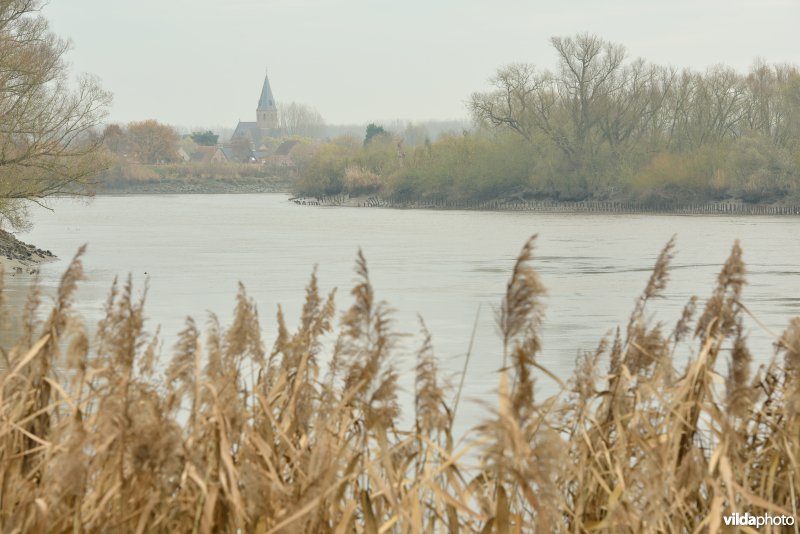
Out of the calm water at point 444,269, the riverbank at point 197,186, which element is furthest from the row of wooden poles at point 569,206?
the riverbank at point 197,186

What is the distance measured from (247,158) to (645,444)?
586 feet

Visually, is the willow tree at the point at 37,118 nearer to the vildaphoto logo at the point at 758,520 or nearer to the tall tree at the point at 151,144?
the vildaphoto logo at the point at 758,520

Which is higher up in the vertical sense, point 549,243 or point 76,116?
point 76,116

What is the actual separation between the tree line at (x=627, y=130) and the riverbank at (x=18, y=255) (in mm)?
41275

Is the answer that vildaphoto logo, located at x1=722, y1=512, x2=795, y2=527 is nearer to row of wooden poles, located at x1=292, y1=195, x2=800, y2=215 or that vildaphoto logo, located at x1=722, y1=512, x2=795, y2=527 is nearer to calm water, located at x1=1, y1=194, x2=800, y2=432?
calm water, located at x1=1, y1=194, x2=800, y2=432

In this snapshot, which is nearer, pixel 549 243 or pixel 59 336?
pixel 59 336

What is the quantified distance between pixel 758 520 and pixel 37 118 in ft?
81.5

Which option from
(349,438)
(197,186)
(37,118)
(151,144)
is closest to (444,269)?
(37,118)

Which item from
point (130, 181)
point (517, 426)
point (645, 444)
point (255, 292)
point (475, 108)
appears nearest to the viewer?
point (517, 426)

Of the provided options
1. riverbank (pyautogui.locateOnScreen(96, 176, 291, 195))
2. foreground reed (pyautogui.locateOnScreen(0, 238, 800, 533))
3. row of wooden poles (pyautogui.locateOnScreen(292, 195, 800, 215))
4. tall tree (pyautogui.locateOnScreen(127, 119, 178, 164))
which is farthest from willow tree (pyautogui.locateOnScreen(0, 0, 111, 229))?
tall tree (pyautogui.locateOnScreen(127, 119, 178, 164))

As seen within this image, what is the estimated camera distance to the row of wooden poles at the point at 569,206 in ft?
203

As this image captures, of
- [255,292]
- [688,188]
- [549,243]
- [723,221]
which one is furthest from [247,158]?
[255,292]

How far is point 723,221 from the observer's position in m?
51.3

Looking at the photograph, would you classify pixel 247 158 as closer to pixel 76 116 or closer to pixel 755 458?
pixel 76 116
